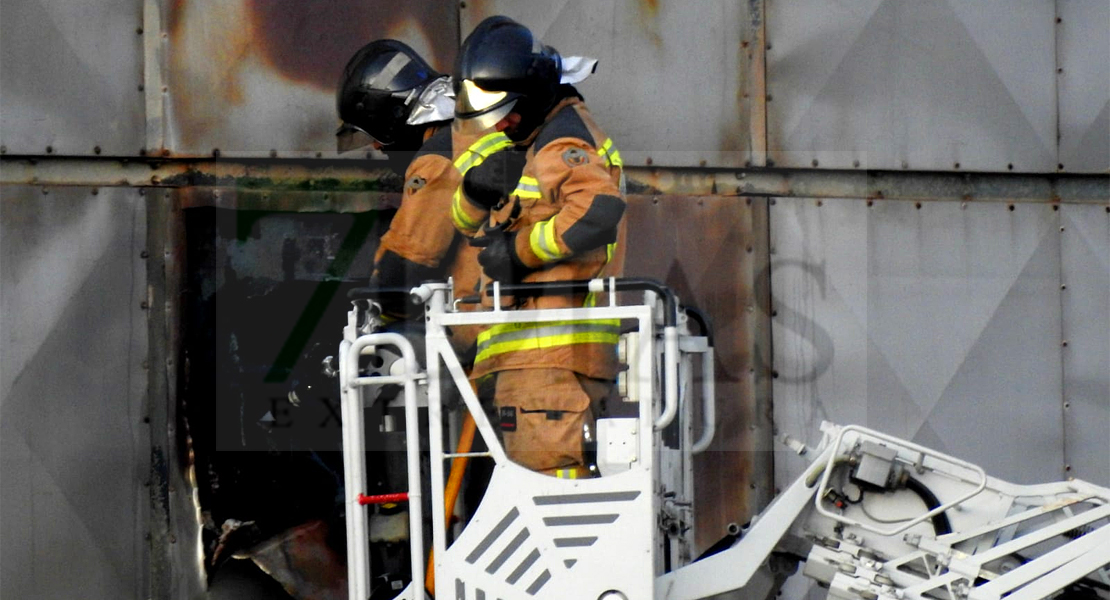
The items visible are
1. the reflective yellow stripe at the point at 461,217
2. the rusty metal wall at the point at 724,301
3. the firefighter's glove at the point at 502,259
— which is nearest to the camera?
the firefighter's glove at the point at 502,259

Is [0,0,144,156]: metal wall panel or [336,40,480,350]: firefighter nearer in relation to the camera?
[336,40,480,350]: firefighter

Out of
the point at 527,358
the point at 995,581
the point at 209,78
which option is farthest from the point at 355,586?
the point at 209,78

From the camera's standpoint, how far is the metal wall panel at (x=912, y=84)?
5.55 meters

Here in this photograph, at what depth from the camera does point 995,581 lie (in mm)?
3775

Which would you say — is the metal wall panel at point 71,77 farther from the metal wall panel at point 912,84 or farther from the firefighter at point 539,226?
the metal wall panel at point 912,84

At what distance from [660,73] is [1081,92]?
1.93m

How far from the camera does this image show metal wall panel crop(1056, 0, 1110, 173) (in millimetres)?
5668

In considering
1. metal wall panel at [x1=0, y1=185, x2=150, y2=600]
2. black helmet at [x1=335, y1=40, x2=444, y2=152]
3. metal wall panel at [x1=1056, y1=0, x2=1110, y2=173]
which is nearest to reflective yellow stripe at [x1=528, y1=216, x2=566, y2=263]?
black helmet at [x1=335, y1=40, x2=444, y2=152]

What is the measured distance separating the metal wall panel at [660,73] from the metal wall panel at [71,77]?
172 cm

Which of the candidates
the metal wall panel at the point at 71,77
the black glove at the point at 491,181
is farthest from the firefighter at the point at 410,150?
the metal wall panel at the point at 71,77

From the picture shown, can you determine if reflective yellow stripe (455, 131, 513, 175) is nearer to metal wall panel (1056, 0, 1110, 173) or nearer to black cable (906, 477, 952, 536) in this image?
black cable (906, 477, 952, 536)

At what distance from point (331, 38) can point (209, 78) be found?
0.54 meters

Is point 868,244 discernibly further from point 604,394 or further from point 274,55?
point 274,55

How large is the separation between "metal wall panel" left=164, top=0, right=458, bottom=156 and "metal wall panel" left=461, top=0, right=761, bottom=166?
544mm
